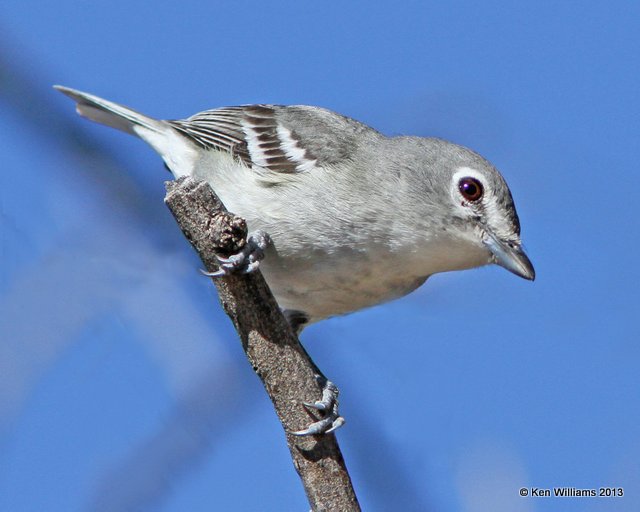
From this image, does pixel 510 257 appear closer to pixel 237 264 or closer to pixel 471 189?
pixel 471 189

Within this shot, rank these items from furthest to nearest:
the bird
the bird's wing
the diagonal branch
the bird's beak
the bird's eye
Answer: the bird's wing < the bird's eye < the bird < the bird's beak < the diagonal branch

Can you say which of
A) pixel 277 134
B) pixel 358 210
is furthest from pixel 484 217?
pixel 277 134

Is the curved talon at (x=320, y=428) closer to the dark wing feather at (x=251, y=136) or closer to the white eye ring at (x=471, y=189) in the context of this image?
the white eye ring at (x=471, y=189)

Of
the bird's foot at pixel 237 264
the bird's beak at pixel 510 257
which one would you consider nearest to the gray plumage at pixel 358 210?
the bird's beak at pixel 510 257

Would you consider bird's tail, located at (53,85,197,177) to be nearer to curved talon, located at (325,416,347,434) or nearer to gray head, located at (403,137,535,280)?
gray head, located at (403,137,535,280)

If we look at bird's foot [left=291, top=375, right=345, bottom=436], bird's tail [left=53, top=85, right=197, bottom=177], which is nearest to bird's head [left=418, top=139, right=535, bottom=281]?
bird's foot [left=291, top=375, right=345, bottom=436]

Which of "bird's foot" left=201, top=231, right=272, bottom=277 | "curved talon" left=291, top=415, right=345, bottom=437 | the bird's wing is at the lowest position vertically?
"curved talon" left=291, top=415, right=345, bottom=437
